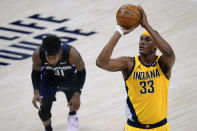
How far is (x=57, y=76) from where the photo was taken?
24.0 ft

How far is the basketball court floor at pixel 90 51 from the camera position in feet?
27.7

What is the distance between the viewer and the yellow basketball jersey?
5.62 meters

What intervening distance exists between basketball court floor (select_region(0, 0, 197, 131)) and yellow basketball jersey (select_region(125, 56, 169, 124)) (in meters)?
2.21

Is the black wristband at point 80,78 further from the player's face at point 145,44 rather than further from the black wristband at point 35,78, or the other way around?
the player's face at point 145,44

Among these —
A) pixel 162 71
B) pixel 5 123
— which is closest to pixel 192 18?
pixel 5 123

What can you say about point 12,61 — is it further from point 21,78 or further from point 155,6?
point 155,6

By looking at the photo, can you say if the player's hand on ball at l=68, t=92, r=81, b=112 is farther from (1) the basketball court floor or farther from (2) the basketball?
(2) the basketball

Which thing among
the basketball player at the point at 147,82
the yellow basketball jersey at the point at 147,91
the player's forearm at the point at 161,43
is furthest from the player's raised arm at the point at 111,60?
the player's forearm at the point at 161,43

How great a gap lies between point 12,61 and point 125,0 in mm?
3587

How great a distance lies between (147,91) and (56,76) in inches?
79.9

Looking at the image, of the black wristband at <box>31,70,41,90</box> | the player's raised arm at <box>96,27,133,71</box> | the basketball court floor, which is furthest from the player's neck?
the basketball court floor

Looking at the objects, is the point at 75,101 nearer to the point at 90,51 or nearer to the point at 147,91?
the point at 147,91

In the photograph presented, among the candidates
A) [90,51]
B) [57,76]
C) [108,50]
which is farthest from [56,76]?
[90,51]

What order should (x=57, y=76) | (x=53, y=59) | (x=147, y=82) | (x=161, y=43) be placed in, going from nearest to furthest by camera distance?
(x=161, y=43), (x=147, y=82), (x=53, y=59), (x=57, y=76)
